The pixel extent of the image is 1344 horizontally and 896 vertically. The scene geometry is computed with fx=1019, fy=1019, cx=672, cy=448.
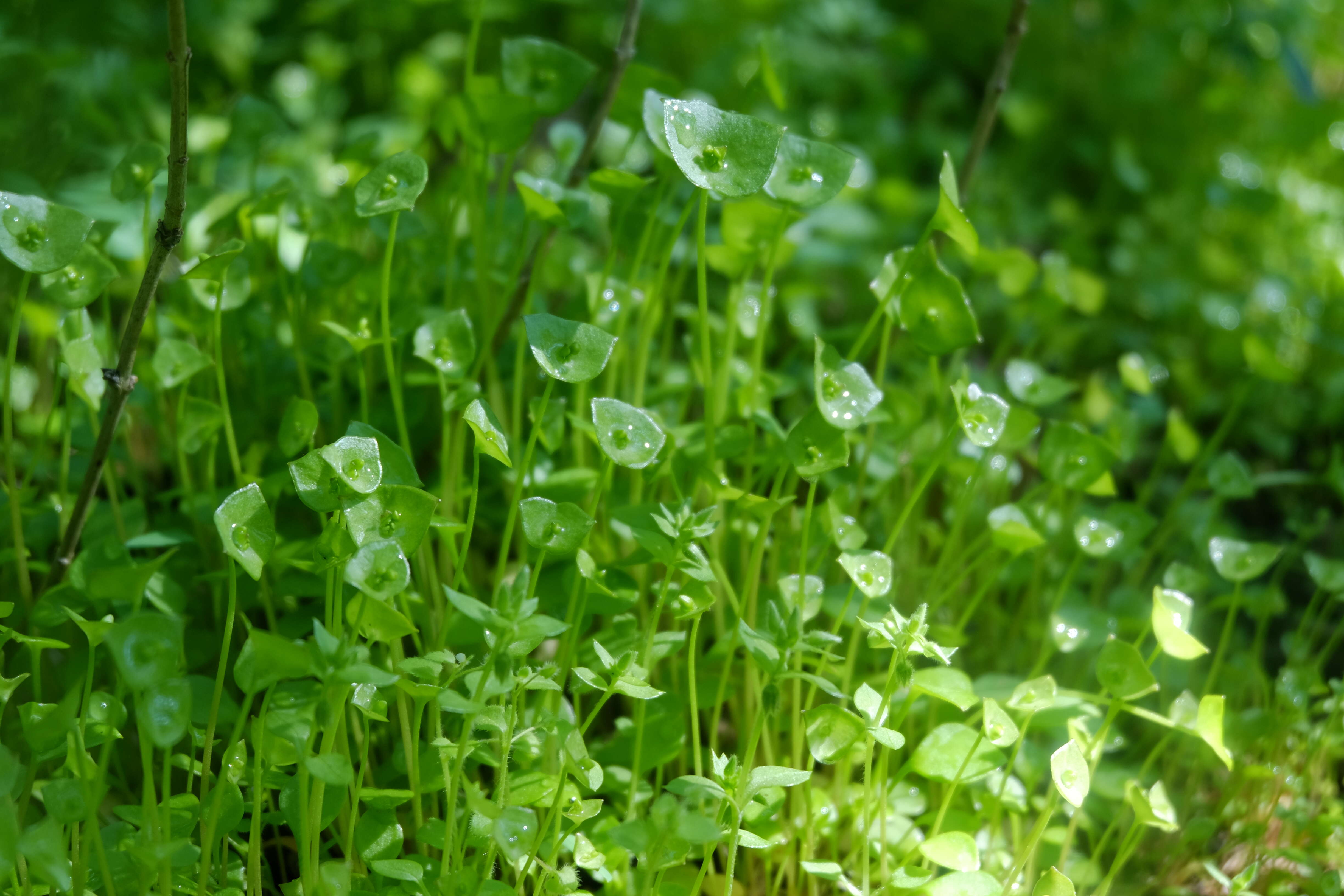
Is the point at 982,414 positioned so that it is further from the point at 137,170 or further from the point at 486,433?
the point at 137,170

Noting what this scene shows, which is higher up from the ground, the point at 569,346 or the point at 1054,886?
the point at 569,346

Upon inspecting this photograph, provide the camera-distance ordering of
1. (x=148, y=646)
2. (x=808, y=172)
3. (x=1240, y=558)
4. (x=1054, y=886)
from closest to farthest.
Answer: (x=148, y=646), (x=1054, y=886), (x=808, y=172), (x=1240, y=558)

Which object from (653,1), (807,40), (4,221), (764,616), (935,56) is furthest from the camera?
(935,56)

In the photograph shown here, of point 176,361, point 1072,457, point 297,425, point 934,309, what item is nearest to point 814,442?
point 934,309

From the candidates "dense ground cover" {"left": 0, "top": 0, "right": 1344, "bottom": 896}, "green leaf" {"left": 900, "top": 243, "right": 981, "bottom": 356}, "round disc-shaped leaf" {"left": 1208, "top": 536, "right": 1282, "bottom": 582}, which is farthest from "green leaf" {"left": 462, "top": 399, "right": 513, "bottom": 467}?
"round disc-shaped leaf" {"left": 1208, "top": 536, "right": 1282, "bottom": 582}

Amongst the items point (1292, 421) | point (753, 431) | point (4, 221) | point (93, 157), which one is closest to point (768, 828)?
point (753, 431)

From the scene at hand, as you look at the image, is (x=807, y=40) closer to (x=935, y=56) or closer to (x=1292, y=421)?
(x=935, y=56)
